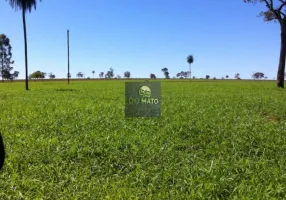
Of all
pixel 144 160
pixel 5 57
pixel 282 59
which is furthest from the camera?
pixel 5 57

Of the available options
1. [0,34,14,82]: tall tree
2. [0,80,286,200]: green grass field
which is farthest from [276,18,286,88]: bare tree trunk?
[0,34,14,82]: tall tree

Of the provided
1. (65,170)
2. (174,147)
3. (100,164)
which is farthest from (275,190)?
(65,170)

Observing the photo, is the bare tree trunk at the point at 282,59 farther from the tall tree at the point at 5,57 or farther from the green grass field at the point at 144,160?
the tall tree at the point at 5,57

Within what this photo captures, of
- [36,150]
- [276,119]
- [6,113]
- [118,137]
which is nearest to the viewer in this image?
[36,150]

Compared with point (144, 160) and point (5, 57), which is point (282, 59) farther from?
point (5, 57)

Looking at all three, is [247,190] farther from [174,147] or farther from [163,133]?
[163,133]

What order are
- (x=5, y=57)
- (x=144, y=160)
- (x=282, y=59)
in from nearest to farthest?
(x=144, y=160) → (x=282, y=59) → (x=5, y=57)

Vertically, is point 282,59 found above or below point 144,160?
above

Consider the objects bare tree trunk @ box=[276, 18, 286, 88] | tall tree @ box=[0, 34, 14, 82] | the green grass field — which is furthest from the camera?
tall tree @ box=[0, 34, 14, 82]

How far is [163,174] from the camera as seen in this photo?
123 inches

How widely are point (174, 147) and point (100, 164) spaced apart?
1156 mm

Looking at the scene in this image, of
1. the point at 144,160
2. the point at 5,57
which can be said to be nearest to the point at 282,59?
the point at 144,160

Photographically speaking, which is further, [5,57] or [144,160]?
[5,57]

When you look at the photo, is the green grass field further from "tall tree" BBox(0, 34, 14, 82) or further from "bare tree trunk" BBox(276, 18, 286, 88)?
"tall tree" BBox(0, 34, 14, 82)
